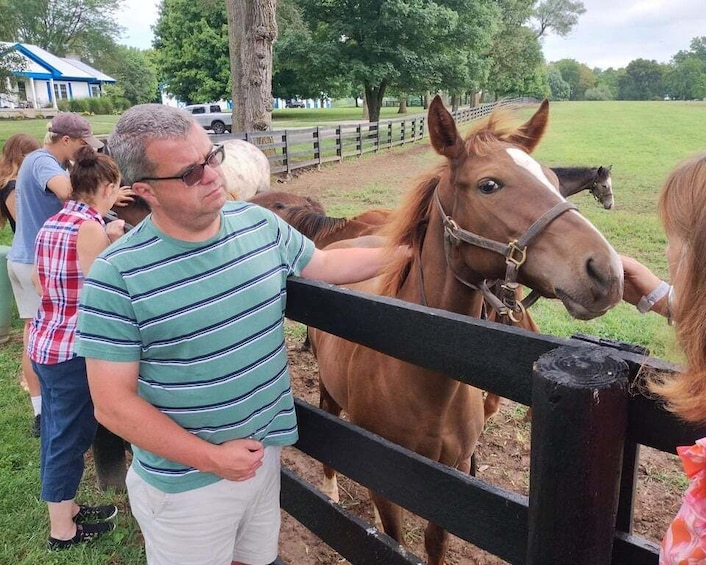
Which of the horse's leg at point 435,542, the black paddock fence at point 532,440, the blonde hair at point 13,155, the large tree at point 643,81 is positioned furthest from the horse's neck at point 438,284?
the large tree at point 643,81

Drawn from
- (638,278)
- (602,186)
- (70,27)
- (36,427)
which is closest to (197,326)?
(638,278)

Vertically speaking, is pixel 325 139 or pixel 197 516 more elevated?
pixel 325 139

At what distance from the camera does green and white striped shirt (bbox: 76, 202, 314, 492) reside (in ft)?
4.75

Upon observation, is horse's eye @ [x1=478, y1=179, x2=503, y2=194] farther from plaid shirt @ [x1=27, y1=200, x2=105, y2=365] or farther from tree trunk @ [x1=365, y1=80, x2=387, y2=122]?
tree trunk @ [x1=365, y1=80, x2=387, y2=122]

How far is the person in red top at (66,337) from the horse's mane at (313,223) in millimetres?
2210

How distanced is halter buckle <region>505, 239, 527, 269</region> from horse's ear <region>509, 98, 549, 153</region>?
623mm

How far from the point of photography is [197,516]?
5.36 ft

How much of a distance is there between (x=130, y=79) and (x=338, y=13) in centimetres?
4806

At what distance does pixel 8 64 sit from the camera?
2450 centimetres

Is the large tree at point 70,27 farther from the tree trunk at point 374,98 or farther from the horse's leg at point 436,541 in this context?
the horse's leg at point 436,541

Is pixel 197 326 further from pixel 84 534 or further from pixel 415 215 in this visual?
pixel 84 534

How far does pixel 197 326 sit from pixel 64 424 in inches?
64.5

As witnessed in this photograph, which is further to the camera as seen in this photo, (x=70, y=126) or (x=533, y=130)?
(x=70, y=126)

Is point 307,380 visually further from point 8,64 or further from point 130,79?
point 130,79
